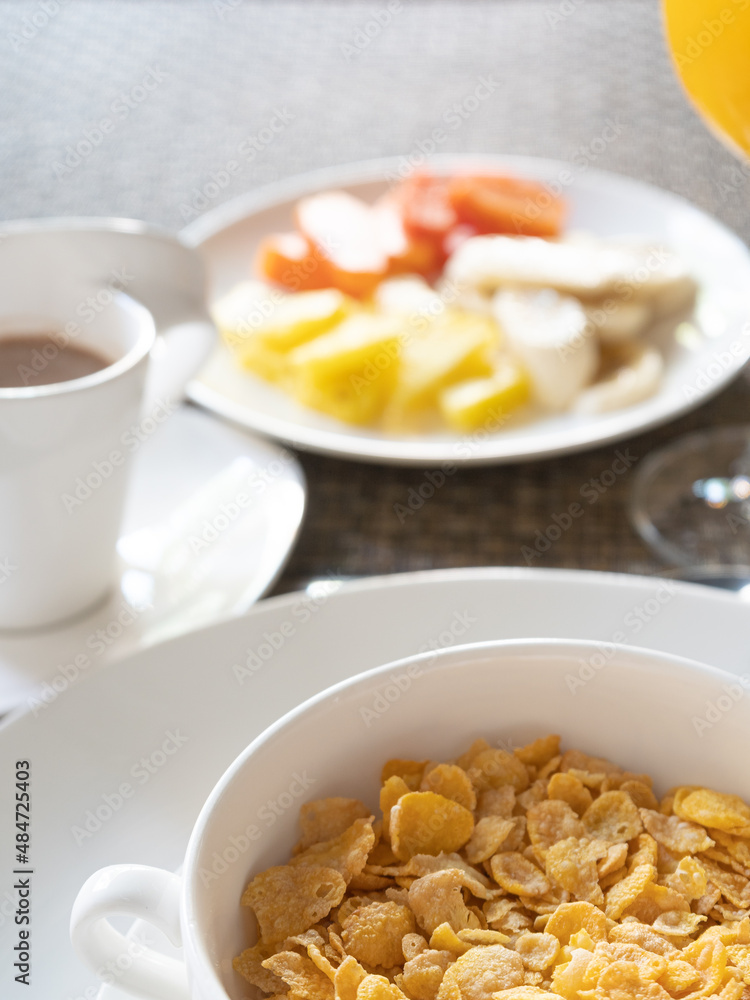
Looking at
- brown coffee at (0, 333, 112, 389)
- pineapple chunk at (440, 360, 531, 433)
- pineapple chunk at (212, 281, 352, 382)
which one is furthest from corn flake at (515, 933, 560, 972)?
pineapple chunk at (212, 281, 352, 382)

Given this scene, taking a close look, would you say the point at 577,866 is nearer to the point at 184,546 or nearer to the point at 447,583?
the point at 447,583

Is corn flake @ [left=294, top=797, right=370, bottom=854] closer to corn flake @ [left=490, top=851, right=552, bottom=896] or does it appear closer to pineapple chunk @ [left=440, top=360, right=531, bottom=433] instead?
corn flake @ [left=490, top=851, right=552, bottom=896]

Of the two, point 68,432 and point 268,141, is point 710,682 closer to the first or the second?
point 68,432

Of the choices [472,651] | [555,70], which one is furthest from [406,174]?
[472,651]

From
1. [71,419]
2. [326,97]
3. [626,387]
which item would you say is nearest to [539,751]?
[71,419]

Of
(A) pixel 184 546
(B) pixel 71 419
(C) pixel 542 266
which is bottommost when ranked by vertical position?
(A) pixel 184 546

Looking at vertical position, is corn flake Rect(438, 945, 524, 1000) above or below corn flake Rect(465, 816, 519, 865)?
above
